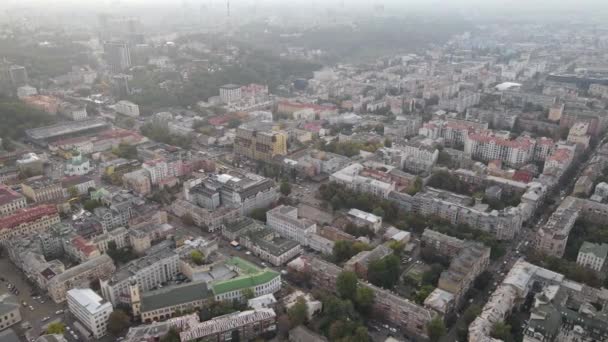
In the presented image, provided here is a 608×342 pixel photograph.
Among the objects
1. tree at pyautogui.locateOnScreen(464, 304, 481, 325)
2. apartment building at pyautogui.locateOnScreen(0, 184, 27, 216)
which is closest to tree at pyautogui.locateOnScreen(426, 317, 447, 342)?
tree at pyautogui.locateOnScreen(464, 304, 481, 325)

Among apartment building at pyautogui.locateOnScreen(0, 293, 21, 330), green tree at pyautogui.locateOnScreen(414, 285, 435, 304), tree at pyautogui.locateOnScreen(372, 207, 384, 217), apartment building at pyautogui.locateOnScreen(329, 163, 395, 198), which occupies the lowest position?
apartment building at pyautogui.locateOnScreen(0, 293, 21, 330)

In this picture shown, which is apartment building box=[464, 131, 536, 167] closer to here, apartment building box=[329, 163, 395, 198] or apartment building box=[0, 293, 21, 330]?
apartment building box=[329, 163, 395, 198]

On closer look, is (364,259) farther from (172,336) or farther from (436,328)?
(172,336)

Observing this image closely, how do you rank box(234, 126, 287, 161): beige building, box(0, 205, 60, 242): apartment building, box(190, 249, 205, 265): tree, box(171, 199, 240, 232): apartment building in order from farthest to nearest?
box(234, 126, 287, 161): beige building
box(171, 199, 240, 232): apartment building
box(0, 205, 60, 242): apartment building
box(190, 249, 205, 265): tree

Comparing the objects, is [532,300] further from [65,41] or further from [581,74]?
[65,41]

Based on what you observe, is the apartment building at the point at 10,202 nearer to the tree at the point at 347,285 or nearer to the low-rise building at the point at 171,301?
the low-rise building at the point at 171,301

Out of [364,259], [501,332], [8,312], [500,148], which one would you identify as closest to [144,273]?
[8,312]

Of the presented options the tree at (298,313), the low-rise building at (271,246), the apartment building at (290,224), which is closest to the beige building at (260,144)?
the apartment building at (290,224)
